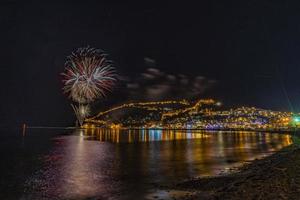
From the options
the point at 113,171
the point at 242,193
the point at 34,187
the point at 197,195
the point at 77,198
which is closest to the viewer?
Answer: the point at 242,193

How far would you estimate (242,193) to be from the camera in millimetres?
16484

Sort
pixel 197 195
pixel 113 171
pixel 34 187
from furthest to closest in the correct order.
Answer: pixel 113 171 < pixel 34 187 < pixel 197 195

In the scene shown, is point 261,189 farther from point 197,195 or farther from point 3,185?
point 3,185

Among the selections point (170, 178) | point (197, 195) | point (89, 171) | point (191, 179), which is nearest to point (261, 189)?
point (197, 195)

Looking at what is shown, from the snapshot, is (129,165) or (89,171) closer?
(89,171)

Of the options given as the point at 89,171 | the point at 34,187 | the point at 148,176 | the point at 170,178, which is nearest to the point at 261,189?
the point at 170,178

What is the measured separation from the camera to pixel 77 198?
19547 mm

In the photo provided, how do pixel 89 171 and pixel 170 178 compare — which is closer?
pixel 170 178

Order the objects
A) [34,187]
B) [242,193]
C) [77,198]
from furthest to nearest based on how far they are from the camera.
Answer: [34,187] < [77,198] < [242,193]

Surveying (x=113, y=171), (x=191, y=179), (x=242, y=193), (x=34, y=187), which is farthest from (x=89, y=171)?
(x=242, y=193)

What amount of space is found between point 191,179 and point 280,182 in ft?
24.8

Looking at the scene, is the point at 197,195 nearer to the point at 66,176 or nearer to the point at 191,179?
the point at 191,179

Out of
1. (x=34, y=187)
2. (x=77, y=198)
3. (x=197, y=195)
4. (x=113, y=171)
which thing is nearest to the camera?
(x=197, y=195)

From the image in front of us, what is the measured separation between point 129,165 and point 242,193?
2061 centimetres
